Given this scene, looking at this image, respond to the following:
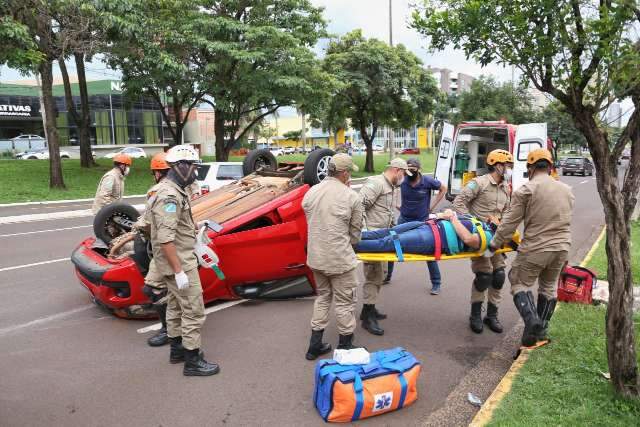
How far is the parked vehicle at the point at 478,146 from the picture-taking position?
36.4 feet

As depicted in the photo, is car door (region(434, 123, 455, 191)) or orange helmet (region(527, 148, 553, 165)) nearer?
orange helmet (region(527, 148, 553, 165))

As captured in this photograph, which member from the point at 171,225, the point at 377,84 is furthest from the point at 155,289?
the point at 377,84

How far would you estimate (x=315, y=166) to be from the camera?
5844 millimetres

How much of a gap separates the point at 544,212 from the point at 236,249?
2.98 metres

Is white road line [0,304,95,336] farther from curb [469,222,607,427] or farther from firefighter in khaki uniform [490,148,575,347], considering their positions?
firefighter in khaki uniform [490,148,575,347]

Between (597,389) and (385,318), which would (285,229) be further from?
(597,389)

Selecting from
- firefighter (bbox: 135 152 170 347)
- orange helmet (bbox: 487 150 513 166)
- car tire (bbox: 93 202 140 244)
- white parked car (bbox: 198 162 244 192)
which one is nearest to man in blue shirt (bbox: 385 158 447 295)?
orange helmet (bbox: 487 150 513 166)

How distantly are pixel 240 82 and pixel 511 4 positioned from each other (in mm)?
16763

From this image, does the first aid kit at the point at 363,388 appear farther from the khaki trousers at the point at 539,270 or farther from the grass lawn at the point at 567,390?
the khaki trousers at the point at 539,270

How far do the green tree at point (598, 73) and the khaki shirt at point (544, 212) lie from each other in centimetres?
Answer: 52

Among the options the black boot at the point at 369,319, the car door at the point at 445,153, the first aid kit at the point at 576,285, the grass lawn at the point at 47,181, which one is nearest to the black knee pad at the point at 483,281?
the black boot at the point at 369,319

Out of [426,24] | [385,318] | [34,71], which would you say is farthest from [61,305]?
[34,71]

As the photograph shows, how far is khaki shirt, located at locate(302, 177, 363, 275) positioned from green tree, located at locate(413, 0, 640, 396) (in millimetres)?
1571

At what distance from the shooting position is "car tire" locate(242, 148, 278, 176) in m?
7.58
